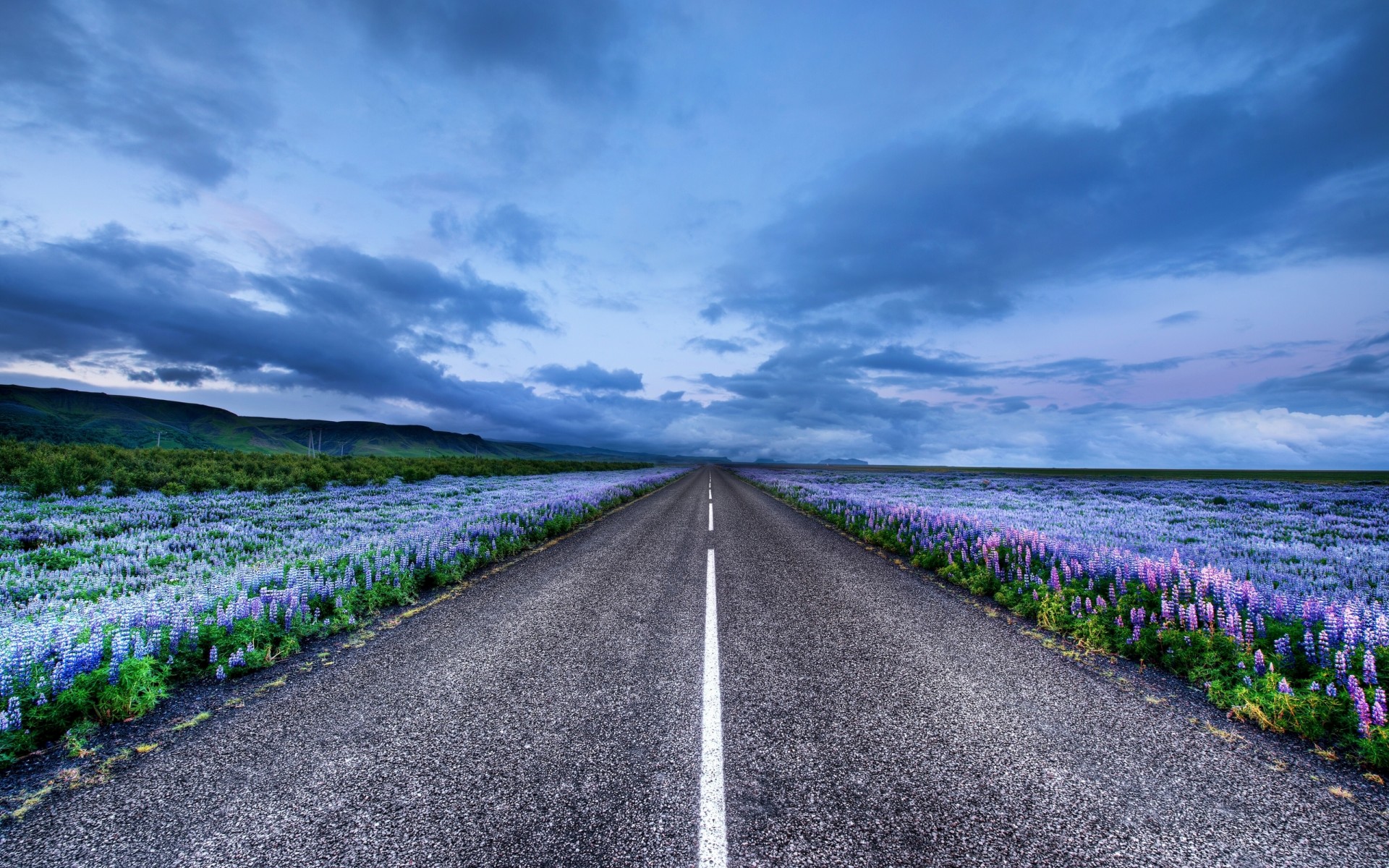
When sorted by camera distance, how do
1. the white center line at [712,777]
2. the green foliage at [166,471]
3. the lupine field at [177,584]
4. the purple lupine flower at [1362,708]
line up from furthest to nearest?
the green foliage at [166,471] → the lupine field at [177,584] → the purple lupine flower at [1362,708] → the white center line at [712,777]

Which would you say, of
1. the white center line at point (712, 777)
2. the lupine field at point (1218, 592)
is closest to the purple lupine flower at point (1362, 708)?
the lupine field at point (1218, 592)

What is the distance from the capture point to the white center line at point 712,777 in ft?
8.79

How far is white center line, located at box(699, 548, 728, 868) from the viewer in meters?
2.68

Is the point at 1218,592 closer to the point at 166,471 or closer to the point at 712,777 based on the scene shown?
the point at 712,777

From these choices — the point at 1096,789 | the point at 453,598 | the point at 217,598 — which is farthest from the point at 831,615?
the point at 217,598

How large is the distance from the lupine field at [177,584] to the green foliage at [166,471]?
10.5 feet

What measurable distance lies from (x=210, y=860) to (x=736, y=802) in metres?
2.85

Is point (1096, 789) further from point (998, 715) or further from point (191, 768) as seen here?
point (191, 768)

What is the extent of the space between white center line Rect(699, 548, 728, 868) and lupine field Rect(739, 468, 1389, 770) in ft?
14.9

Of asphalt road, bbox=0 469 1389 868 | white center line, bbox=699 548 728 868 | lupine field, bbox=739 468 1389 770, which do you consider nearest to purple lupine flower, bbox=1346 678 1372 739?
lupine field, bbox=739 468 1389 770

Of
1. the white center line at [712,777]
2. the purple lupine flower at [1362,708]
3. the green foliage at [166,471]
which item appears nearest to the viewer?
the white center line at [712,777]

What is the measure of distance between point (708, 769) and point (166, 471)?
3213 cm

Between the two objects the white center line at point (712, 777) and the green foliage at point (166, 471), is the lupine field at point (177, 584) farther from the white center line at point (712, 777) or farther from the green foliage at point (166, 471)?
the white center line at point (712, 777)

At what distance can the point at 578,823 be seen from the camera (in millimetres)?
2895
